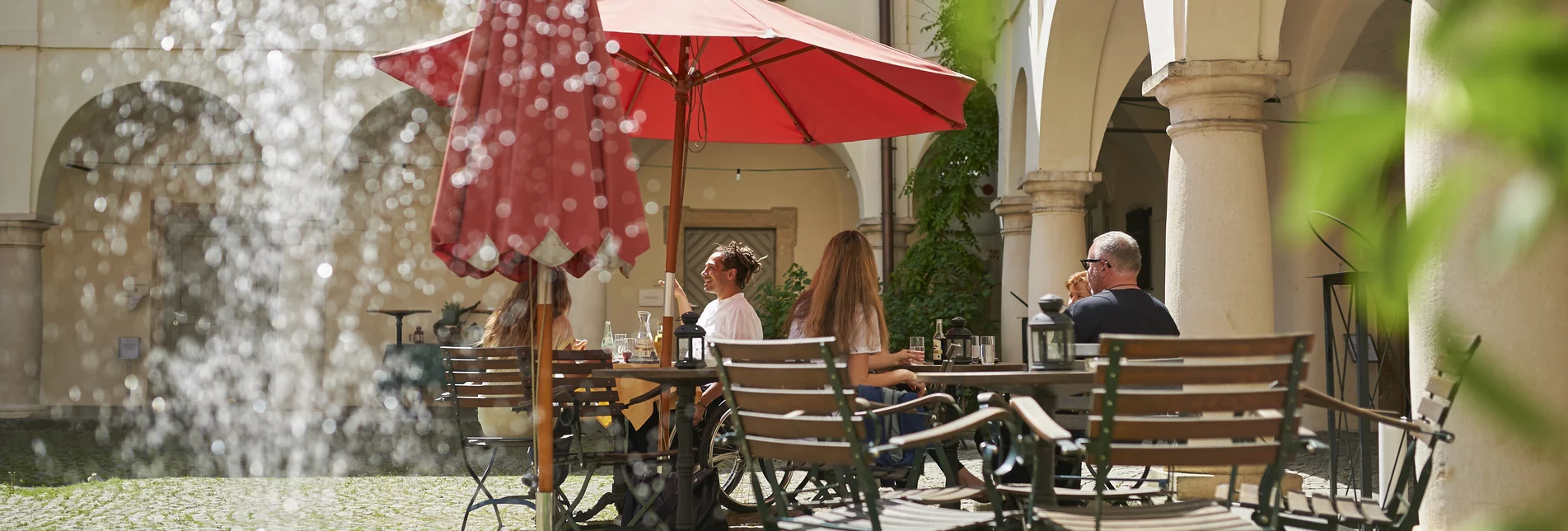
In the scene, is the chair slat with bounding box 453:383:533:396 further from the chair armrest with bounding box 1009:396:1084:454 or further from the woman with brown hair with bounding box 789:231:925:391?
the chair armrest with bounding box 1009:396:1084:454

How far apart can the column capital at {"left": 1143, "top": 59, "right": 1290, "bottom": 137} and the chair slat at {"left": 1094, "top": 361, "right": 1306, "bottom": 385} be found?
3.42 m

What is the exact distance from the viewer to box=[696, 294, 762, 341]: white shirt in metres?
5.49

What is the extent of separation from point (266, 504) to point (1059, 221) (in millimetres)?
5854

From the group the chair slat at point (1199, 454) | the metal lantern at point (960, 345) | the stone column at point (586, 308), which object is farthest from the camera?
the stone column at point (586, 308)

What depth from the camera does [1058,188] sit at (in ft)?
31.5

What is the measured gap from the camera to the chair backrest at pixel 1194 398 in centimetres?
238

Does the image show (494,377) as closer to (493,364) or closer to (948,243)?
(493,364)

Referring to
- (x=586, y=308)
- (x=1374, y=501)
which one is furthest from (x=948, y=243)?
(x=1374, y=501)

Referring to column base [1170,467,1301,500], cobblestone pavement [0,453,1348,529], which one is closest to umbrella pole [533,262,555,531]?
cobblestone pavement [0,453,1348,529]

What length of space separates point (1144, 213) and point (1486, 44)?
1522cm

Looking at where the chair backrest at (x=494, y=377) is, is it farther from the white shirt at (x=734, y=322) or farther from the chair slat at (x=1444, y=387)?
the chair slat at (x=1444, y=387)

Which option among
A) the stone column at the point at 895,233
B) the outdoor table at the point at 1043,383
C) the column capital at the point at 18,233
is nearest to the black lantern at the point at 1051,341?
the outdoor table at the point at 1043,383

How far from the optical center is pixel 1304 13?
8906mm

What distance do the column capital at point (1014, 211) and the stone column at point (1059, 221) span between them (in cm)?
95
